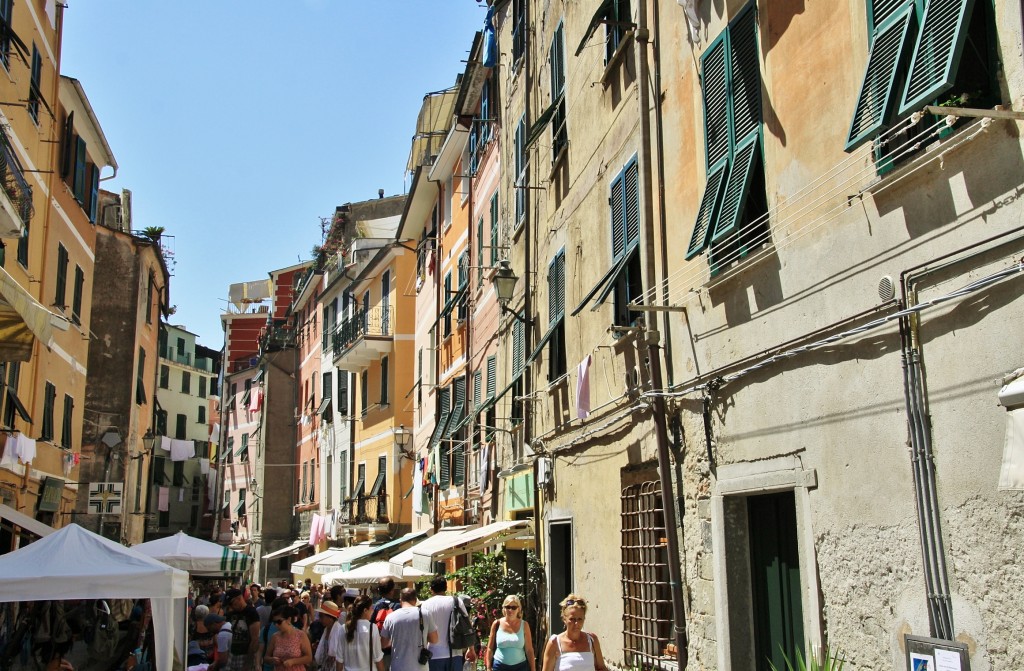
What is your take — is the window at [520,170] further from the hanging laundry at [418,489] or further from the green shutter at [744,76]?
the hanging laundry at [418,489]

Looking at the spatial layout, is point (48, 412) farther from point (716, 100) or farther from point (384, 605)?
point (716, 100)

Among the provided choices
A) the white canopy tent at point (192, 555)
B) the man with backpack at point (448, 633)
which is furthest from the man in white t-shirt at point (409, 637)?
the white canopy tent at point (192, 555)

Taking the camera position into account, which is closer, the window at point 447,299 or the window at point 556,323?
the window at point 556,323

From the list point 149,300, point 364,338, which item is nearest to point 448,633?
point 364,338

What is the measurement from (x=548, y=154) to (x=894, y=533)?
10502 mm

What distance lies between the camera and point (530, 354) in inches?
646

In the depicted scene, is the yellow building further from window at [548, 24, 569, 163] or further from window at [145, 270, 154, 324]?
window at [145, 270, 154, 324]

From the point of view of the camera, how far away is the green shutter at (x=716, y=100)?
8.98 metres

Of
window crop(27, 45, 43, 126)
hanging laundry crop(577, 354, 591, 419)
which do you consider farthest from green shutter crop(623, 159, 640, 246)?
window crop(27, 45, 43, 126)

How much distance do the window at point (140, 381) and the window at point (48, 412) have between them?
14410mm

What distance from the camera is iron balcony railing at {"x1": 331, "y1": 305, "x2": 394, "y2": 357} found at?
34094mm

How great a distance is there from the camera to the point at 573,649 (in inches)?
326

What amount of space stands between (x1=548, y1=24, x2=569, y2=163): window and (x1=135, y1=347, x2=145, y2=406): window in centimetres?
2337

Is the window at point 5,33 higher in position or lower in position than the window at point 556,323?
higher
